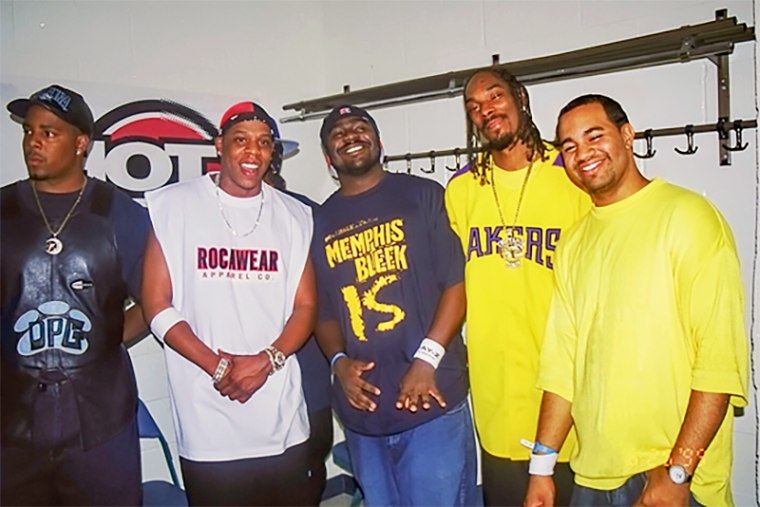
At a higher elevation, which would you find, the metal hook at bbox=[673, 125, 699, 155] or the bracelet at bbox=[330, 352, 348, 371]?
the metal hook at bbox=[673, 125, 699, 155]

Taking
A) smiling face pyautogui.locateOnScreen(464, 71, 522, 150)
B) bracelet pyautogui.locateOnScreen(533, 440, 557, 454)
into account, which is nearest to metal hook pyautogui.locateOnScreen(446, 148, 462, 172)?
smiling face pyautogui.locateOnScreen(464, 71, 522, 150)

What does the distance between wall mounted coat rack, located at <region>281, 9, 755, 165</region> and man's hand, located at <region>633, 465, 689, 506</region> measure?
100 centimetres

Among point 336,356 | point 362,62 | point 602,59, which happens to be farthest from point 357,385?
point 362,62

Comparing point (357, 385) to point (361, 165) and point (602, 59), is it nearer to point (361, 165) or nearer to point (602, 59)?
point (361, 165)

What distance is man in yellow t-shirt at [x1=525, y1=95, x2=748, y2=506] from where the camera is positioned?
4.56ft

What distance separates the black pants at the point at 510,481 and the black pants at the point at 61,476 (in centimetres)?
115

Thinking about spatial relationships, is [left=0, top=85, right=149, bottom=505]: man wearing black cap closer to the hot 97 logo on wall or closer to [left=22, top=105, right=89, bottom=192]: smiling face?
[left=22, top=105, right=89, bottom=192]: smiling face

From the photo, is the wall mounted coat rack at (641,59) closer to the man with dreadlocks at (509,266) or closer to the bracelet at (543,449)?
the man with dreadlocks at (509,266)

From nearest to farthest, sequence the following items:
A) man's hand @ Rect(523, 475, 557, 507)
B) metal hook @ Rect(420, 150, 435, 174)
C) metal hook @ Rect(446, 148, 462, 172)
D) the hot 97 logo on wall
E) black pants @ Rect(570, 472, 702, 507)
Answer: black pants @ Rect(570, 472, 702, 507), man's hand @ Rect(523, 475, 557, 507), the hot 97 logo on wall, metal hook @ Rect(446, 148, 462, 172), metal hook @ Rect(420, 150, 435, 174)

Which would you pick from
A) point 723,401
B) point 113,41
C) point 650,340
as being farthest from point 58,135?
point 723,401

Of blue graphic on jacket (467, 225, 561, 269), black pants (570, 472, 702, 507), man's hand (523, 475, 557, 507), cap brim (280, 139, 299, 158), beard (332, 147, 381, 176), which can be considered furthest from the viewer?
cap brim (280, 139, 299, 158)

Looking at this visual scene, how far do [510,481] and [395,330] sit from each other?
56 cm

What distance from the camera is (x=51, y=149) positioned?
75.6 inches

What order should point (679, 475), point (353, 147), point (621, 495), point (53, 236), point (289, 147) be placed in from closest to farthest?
1. point (679, 475)
2. point (621, 495)
3. point (53, 236)
4. point (353, 147)
5. point (289, 147)
